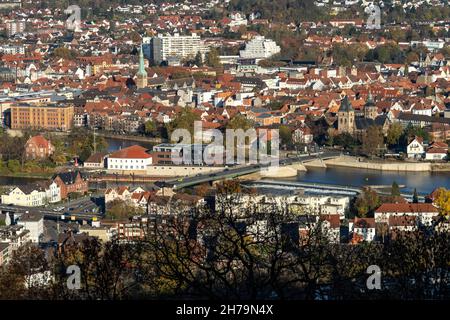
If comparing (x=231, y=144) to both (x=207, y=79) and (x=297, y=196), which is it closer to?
(x=297, y=196)

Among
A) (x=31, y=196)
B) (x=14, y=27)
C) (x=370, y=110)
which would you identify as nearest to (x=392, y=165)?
(x=370, y=110)

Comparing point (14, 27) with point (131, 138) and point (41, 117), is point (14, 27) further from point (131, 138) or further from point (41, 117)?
point (131, 138)

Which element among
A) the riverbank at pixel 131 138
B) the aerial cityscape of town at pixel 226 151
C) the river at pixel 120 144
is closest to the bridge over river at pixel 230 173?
the aerial cityscape of town at pixel 226 151

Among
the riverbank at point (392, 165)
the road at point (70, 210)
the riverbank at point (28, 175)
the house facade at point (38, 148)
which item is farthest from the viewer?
the house facade at point (38, 148)

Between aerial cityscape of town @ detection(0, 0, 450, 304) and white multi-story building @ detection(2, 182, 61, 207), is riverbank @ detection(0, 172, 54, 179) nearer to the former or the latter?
aerial cityscape of town @ detection(0, 0, 450, 304)

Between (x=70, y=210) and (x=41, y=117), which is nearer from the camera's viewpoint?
(x=70, y=210)

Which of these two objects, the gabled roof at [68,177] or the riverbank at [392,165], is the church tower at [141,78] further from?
the gabled roof at [68,177]

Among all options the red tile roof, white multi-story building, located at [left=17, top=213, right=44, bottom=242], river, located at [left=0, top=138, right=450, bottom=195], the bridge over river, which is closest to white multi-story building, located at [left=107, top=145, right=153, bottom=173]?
the red tile roof
